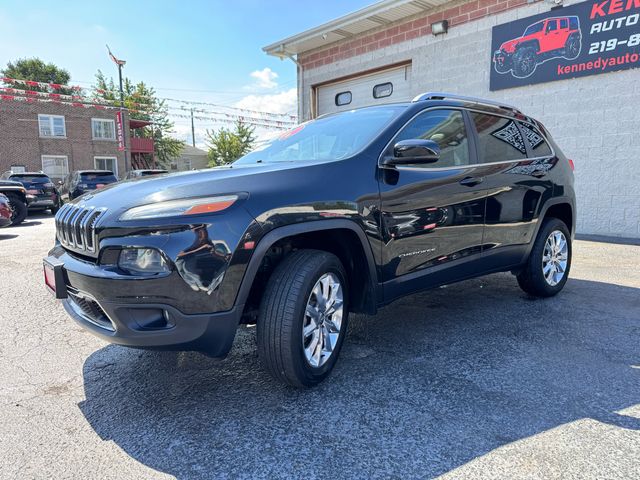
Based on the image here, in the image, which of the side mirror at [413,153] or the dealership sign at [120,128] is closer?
the side mirror at [413,153]

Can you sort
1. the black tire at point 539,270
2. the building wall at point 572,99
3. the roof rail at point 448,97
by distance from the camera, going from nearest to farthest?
the roof rail at point 448,97 → the black tire at point 539,270 → the building wall at point 572,99

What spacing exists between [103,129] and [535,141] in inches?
1289

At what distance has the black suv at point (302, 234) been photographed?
6.91 ft

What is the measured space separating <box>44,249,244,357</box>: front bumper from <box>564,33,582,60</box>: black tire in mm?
8523

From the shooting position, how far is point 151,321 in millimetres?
2127

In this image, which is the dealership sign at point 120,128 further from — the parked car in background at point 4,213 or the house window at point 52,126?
the parked car in background at point 4,213

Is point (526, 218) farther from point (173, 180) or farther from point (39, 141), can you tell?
point (39, 141)

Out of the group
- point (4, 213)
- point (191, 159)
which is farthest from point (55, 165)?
point (4, 213)

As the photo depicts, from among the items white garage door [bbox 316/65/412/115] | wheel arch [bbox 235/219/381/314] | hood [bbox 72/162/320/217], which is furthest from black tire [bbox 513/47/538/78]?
hood [bbox 72/162/320/217]

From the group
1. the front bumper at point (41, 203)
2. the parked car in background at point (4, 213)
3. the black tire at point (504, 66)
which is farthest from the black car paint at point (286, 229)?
the front bumper at point (41, 203)

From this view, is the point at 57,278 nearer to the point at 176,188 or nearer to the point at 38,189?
the point at 176,188

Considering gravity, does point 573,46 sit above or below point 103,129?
below

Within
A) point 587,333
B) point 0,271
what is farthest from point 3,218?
point 587,333

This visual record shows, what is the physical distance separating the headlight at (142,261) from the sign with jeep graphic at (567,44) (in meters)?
8.57
